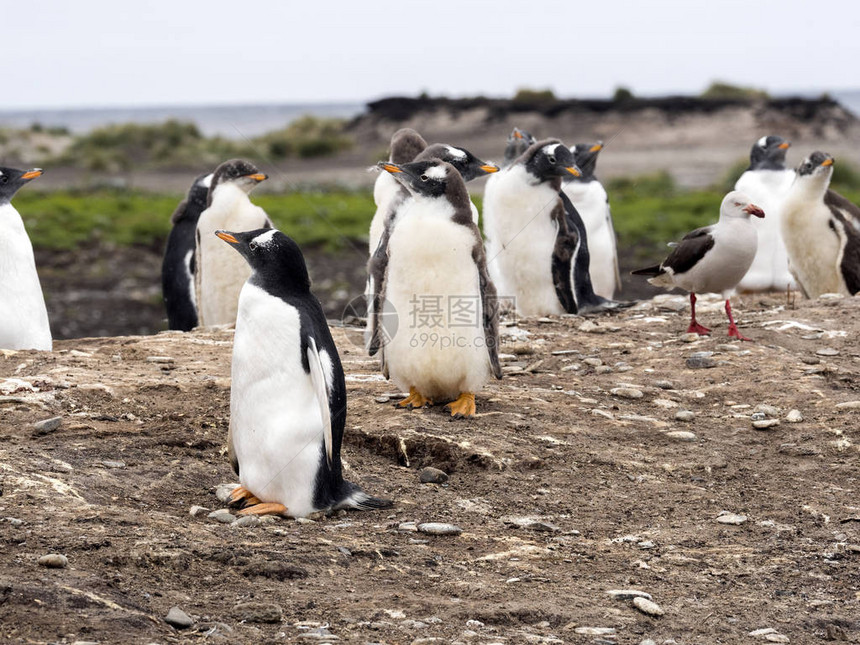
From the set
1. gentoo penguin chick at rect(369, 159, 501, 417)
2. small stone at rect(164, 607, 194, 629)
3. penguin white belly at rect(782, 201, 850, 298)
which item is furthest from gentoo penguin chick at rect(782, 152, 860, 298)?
small stone at rect(164, 607, 194, 629)

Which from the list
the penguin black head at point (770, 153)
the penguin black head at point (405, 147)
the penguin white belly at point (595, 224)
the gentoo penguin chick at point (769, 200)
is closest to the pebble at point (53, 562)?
the penguin black head at point (405, 147)

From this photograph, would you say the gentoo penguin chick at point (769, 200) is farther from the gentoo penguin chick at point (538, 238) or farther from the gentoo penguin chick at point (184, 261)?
the gentoo penguin chick at point (184, 261)

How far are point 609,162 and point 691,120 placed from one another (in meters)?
11.2

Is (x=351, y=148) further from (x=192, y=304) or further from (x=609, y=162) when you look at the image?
(x=192, y=304)

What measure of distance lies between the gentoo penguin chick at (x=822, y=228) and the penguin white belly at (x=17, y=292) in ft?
20.8

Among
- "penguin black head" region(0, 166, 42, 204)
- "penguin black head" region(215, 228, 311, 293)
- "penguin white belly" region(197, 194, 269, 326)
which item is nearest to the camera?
"penguin black head" region(215, 228, 311, 293)

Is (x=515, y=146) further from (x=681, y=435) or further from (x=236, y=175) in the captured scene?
(x=681, y=435)

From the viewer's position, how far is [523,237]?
8.84 metres

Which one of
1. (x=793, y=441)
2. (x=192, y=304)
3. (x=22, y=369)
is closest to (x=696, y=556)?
(x=793, y=441)

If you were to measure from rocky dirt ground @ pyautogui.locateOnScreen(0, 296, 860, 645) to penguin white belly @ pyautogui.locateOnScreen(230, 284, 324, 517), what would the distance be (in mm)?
194

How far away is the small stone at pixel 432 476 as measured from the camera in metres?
5.20

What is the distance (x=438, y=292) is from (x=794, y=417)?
81.0 inches

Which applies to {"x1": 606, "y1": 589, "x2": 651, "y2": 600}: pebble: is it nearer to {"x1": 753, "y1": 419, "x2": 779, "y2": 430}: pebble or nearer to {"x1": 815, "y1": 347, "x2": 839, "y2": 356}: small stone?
{"x1": 753, "y1": 419, "x2": 779, "y2": 430}: pebble

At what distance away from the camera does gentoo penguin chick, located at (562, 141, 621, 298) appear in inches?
409
